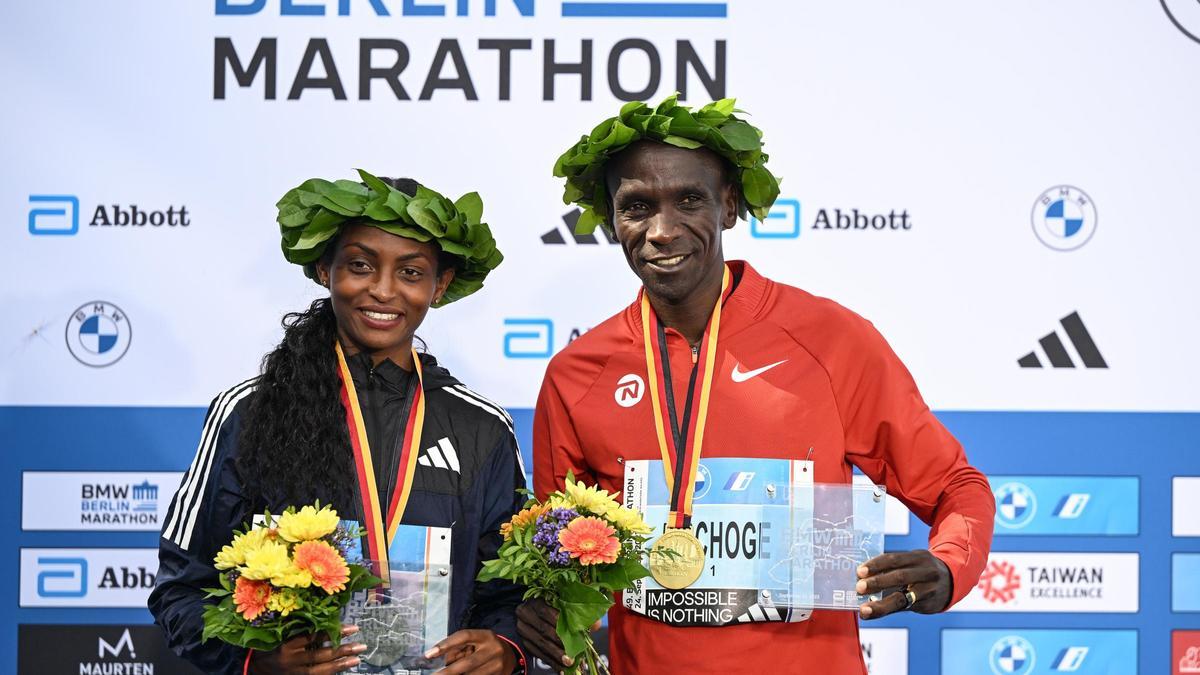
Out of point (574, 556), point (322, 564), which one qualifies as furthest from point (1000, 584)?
point (322, 564)

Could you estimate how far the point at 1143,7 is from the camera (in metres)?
3.84

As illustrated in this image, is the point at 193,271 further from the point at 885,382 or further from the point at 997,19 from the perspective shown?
the point at 997,19

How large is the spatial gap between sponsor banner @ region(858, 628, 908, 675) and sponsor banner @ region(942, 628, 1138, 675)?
9.4 inches

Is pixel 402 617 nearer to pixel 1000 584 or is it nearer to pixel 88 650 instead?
pixel 88 650

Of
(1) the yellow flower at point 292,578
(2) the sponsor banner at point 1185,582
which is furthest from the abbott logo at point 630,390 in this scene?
(2) the sponsor banner at point 1185,582

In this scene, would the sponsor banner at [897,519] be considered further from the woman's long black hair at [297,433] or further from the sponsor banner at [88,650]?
the sponsor banner at [88,650]

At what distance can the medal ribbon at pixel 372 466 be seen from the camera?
243cm

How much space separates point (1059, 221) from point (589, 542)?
2362mm

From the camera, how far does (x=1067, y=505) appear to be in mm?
3803

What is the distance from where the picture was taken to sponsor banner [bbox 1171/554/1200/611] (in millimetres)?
3797

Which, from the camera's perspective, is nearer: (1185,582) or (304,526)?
(304,526)

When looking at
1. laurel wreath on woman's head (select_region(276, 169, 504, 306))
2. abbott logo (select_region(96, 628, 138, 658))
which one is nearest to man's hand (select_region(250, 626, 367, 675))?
laurel wreath on woman's head (select_region(276, 169, 504, 306))

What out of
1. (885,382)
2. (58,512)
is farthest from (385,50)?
(885,382)

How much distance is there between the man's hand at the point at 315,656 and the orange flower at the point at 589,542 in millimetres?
409
